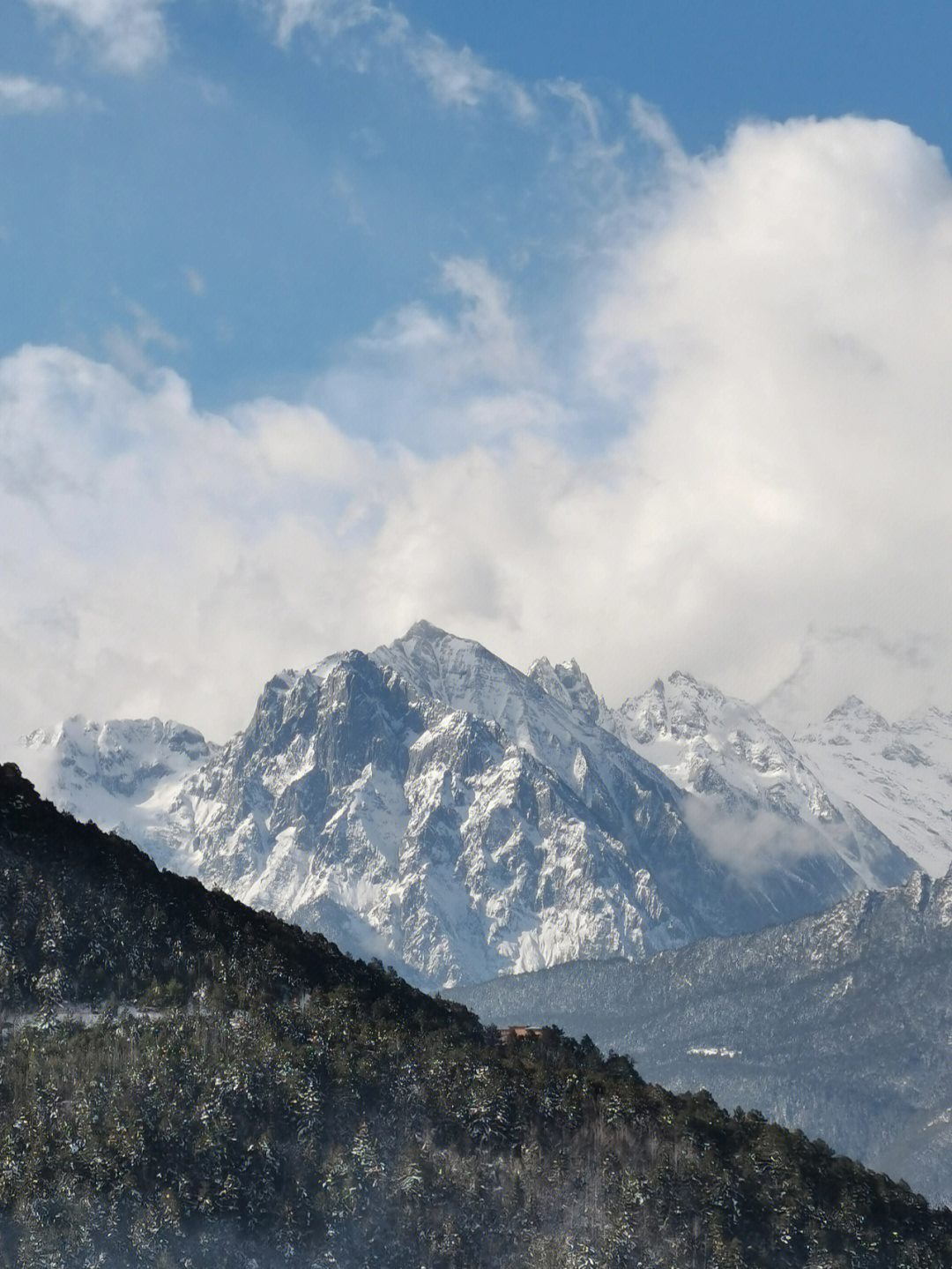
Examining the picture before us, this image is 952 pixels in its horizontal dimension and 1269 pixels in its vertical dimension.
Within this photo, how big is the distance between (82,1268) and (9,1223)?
981 centimetres

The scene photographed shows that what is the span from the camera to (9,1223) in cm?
19950

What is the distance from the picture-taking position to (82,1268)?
199 metres
